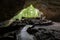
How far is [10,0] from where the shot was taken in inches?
46.3

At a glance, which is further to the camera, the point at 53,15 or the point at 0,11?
the point at 53,15

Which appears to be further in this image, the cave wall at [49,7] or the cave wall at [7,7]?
the cave wall at [49,7]

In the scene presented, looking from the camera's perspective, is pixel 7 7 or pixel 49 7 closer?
pixel 7 7

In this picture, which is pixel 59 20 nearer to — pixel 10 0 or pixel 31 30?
pixel 31 30

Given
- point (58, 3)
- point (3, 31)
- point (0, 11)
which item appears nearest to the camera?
point (0, 11)

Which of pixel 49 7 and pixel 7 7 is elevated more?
pixel 7 7

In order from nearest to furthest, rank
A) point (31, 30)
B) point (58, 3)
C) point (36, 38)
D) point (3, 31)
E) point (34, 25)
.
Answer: point (3, 31), point (36, 38), point (31, 30), point (34, 25), point (58, 3)

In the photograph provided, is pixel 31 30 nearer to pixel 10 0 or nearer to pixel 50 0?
pixel 10 0

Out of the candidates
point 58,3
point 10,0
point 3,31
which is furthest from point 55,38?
point 58,3

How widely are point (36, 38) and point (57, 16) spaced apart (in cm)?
191

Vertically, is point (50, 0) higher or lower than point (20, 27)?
higher

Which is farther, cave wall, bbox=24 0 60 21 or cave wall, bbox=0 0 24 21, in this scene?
cave wall, bbox=24 0 60 21

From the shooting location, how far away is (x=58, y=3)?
3.54 meters

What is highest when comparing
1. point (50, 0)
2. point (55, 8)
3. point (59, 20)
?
point (50, 0)
